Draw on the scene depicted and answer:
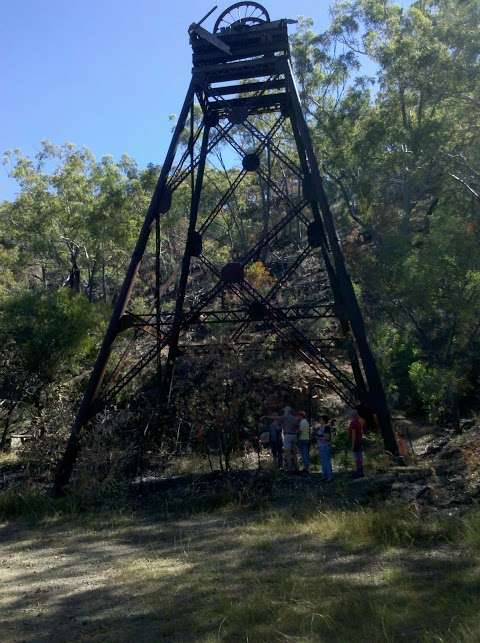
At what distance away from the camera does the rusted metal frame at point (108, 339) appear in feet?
41.2

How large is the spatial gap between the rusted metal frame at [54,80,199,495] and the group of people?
344 cm

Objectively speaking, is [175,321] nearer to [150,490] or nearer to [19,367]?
[150,490]

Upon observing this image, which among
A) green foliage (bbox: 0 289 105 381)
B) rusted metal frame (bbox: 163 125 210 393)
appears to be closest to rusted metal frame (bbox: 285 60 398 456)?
rusted metal frame (bbox: 163 125 210 393)

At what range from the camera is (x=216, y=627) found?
212 inches

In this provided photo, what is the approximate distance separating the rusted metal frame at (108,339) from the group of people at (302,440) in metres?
3.44

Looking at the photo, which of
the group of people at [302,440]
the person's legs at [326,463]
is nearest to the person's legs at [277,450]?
the group of people at [302,440]

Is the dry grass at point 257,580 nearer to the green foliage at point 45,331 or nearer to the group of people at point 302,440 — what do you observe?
the group of people at point 302,440

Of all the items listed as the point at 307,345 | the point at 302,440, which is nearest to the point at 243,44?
the point at 307,345

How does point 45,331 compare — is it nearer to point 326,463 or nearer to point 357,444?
point 326,463

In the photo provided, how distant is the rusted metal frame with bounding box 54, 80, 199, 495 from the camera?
12.6 metres

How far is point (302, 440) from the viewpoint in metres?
12.5

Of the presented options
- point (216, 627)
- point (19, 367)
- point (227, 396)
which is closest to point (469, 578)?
point (216, 627)

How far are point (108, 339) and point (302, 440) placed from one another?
4233 mm

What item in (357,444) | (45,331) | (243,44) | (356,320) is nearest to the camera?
(357,444)
